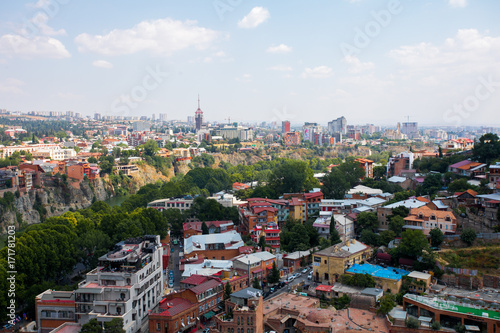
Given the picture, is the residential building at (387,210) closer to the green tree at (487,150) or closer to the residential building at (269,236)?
the residential building at (269,236)

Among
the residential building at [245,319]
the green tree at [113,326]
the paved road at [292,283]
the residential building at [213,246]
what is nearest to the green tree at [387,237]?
the paved road at [292,283]

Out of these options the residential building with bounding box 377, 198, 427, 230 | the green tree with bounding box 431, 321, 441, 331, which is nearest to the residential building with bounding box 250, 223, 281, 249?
the residential building with bounding box 377, 198, 427, 230

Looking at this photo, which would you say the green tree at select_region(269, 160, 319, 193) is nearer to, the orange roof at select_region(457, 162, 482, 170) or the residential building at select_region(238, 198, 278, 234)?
the residential building at select_region(238, 198, 278, 234)

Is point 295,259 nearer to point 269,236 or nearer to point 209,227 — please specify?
point 269,236

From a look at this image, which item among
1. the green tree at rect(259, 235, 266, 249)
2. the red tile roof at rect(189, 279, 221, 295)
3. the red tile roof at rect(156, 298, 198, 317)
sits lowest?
the red tile roof at rect(156, 298, 198, 317)

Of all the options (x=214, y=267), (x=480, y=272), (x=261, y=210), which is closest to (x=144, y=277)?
(x=214, y=267)
